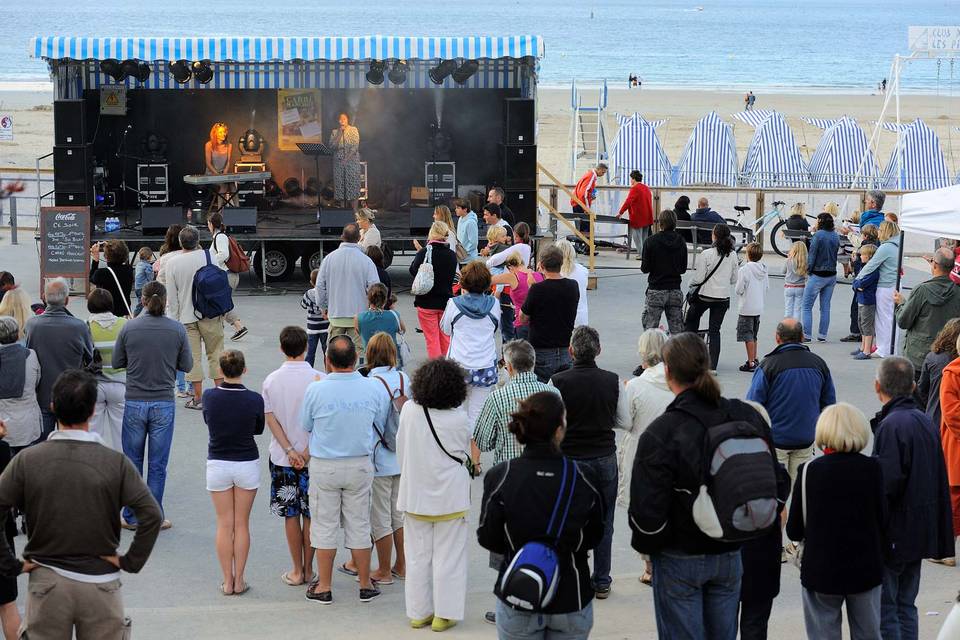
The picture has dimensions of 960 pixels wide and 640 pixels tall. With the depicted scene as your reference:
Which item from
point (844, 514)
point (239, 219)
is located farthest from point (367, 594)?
point (239, 219)

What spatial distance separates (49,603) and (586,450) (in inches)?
105

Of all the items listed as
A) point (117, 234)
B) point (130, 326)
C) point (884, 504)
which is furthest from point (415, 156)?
point (884, 504)

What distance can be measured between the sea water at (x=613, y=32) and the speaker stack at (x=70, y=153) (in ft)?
103

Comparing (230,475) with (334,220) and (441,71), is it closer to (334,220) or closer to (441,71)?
(334,220)

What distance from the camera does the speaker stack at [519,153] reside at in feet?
50.4

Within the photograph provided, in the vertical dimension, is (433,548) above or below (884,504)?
below

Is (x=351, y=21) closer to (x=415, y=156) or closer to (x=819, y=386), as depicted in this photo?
(x=415, y=156)

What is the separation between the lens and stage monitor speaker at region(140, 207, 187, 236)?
50.5ft

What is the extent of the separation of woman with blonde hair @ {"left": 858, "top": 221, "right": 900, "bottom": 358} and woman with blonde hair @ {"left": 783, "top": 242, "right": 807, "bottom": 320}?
680 mm

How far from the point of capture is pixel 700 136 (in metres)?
22.8

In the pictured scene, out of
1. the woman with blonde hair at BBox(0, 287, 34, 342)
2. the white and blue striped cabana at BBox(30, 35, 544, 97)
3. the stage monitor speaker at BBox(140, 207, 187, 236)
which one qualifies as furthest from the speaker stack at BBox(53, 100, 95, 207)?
the woman with blonde hair at BBox(0, 287, 34, 342)

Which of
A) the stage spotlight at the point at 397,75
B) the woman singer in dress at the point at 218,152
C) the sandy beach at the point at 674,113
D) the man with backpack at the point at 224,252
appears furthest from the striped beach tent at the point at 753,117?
the man with backpack at the point at 224,252

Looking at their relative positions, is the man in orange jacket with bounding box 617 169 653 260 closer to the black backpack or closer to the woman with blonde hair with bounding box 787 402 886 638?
the woman with blonde hair with bounding box 787 402 886 638

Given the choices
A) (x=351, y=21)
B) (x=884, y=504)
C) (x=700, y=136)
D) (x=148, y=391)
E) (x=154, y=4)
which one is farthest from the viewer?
(x=154, y=4)
